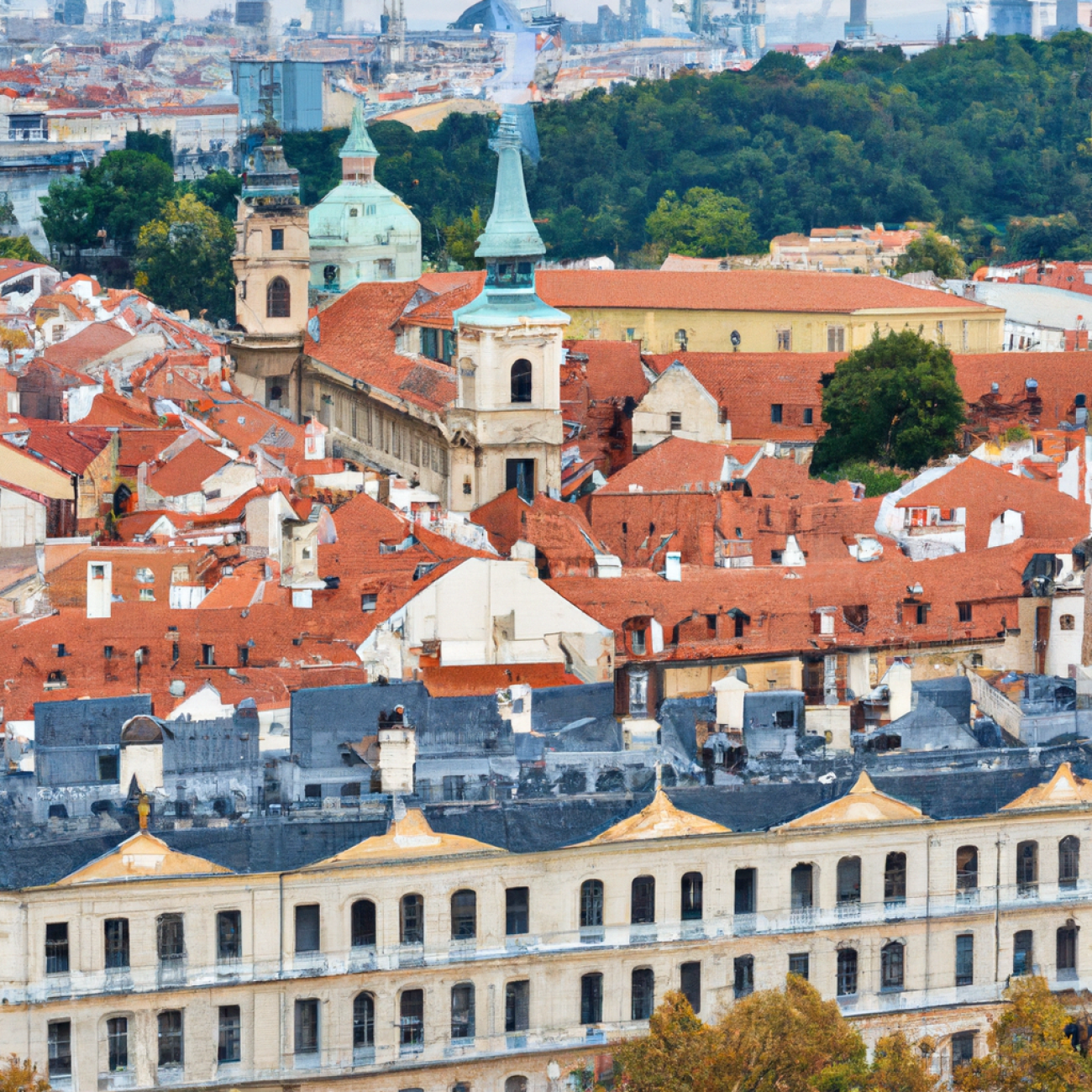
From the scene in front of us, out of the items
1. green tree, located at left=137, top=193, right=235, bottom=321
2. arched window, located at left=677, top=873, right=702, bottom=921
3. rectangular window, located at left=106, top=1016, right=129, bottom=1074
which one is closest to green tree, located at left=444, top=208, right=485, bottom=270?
green tree, located at left=137, top=193, right=235, bottom=321

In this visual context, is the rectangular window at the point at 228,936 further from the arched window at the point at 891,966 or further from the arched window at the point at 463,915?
the arched window at the point at 891,966

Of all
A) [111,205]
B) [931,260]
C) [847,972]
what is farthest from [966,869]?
[111,205]

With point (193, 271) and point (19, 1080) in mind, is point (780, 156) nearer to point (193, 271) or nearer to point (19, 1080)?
point (193, 271)

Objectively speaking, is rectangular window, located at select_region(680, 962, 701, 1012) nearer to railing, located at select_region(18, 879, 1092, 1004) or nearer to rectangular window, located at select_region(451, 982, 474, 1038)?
railing, located at select_region(18, 879, 1092, 1004)

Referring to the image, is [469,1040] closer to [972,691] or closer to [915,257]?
[972,691]

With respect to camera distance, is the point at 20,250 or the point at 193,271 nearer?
the point at 193,271

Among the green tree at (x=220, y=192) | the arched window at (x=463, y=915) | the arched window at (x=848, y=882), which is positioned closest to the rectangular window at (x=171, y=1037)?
the arched window at (x=463, y=915)

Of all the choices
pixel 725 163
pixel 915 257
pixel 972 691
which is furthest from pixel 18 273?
pixel 972 691
